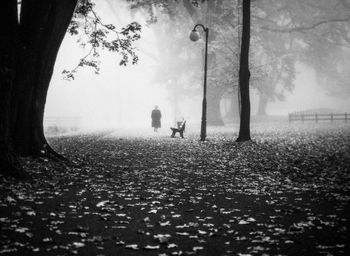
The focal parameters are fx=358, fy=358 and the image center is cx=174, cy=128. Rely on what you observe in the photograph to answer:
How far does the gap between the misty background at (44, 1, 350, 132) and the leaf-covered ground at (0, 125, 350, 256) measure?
2538 cm

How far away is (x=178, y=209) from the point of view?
6.39 meters

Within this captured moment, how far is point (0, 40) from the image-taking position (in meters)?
7.36

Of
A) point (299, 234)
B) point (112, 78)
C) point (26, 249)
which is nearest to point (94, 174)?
point (26, 249)

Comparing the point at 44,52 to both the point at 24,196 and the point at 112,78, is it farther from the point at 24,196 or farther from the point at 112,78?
the point at 112,78

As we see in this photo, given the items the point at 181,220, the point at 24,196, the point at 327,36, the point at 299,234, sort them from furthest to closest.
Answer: the point at 327,36 < the point at 24,196 < the point at 181,220 < the point at 299,234

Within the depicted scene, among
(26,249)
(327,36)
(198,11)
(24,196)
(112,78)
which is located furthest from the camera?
(112,78)

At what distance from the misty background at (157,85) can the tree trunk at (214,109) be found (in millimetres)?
255

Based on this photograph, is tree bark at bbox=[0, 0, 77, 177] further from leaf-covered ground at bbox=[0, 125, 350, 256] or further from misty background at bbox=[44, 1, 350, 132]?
misty background at bbox=[44, 1, 350, 132]

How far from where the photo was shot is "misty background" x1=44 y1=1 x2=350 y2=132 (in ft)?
159

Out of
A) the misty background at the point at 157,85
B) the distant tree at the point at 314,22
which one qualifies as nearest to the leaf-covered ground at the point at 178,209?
the misty background at the point at 157,85

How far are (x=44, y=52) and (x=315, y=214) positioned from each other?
28.8 feet

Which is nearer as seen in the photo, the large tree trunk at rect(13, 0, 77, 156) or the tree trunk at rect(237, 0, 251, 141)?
the large tree trunk at rect(13, 0, 77, 156)

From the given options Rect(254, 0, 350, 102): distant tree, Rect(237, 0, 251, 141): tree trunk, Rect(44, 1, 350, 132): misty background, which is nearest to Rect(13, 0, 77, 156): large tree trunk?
Rect(237, 0, 251, 141): tree trunk

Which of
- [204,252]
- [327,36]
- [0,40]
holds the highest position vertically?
[327,36]
